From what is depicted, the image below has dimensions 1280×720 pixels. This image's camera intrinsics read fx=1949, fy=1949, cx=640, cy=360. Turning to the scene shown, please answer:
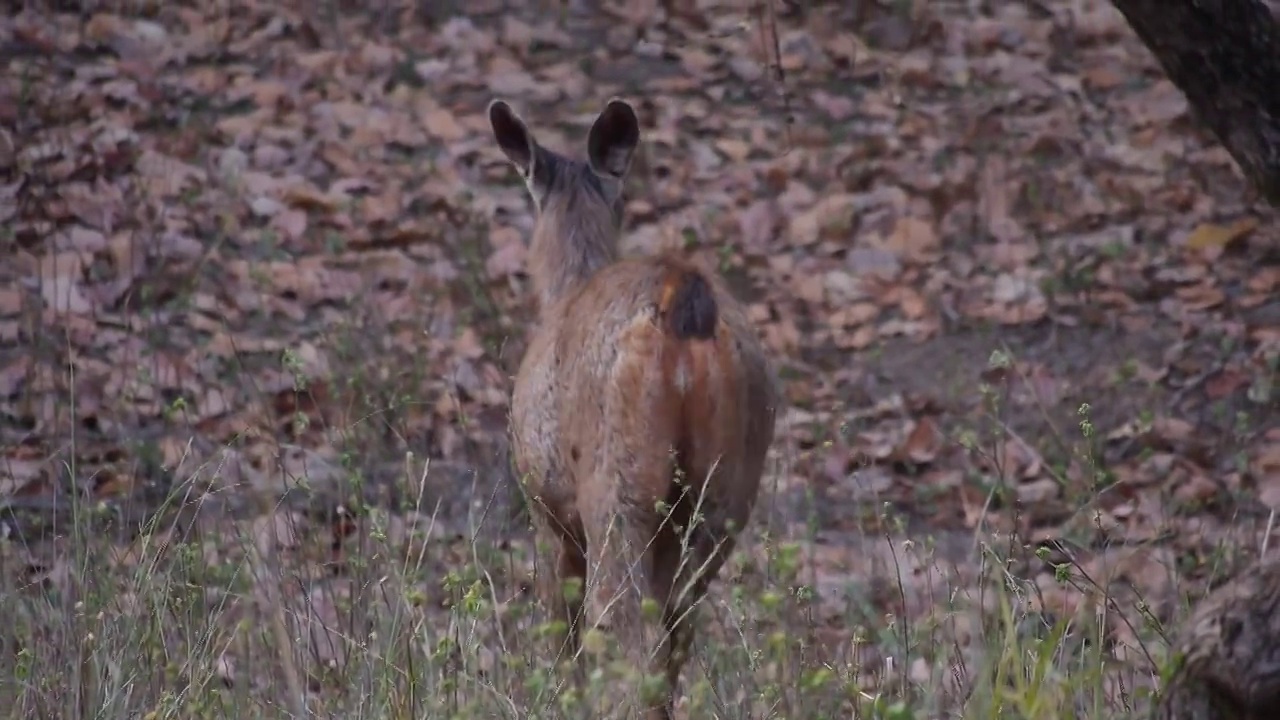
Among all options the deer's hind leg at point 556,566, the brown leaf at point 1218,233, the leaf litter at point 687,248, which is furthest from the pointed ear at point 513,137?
the brown leaf at point 1218,233

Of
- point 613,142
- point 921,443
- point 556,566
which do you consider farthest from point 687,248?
point 556,566

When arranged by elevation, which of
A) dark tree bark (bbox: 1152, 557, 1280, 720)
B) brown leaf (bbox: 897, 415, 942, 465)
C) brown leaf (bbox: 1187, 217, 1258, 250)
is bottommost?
brown leaf (bbox: 897, 415, 942, 465)

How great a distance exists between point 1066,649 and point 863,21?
9788 mm

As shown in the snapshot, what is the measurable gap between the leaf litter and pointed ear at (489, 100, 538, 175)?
791 mm

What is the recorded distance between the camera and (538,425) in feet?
19.2

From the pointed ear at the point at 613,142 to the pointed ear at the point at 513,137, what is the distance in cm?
21

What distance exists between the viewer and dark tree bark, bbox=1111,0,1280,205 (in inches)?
165

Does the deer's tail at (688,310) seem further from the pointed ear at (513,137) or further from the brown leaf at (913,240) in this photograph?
the brown leaf at (913,240)

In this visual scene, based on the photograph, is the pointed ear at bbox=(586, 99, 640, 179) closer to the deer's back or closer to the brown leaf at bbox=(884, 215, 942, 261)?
the deer's back

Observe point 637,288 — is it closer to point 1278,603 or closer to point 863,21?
point 1278,603

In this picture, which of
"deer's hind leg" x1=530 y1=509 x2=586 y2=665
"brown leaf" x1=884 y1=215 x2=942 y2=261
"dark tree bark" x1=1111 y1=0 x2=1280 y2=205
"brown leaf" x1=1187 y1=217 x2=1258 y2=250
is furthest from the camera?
"brown leaf" x1=884 y1=215 x2=942 y2=261

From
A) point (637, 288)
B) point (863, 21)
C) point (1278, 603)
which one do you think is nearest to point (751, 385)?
point (637, 288)

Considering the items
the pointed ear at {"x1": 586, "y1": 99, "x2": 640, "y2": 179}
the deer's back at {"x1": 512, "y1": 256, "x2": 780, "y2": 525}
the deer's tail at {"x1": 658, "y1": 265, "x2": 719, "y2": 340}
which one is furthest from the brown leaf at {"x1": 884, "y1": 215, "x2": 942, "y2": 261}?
the deer's tail at {"x1": 658, "y1": 265, "x2": 719, "y2": 340}

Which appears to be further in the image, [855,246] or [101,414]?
[855,246]
